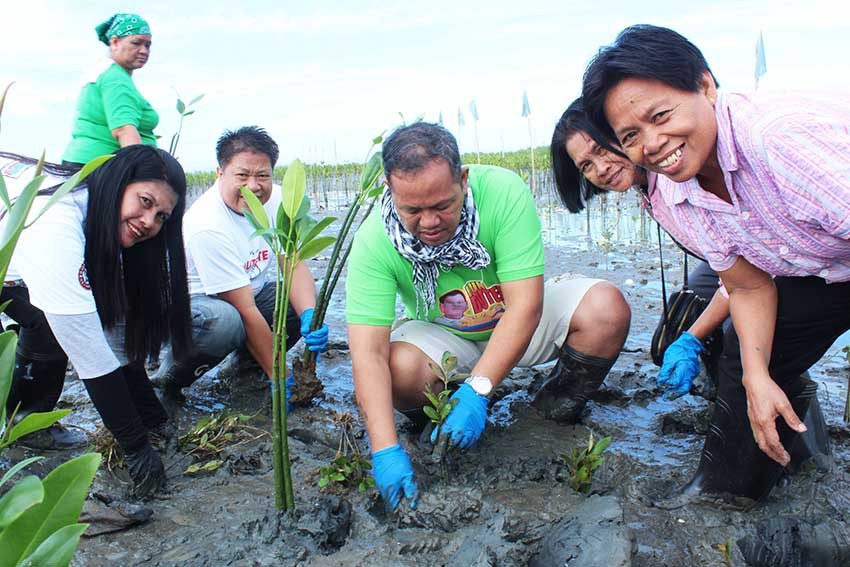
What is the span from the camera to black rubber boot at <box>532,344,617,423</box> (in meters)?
2.76

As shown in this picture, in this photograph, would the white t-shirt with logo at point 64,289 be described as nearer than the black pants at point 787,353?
No

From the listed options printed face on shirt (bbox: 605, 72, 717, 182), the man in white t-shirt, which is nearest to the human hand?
printed face on shirt (bbox: 605, 72, 717, 182)

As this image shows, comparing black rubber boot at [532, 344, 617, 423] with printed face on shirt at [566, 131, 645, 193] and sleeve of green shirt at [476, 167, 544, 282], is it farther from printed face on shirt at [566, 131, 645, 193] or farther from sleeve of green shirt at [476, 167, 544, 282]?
printed face on shirt at [566, 131, 645, 193]

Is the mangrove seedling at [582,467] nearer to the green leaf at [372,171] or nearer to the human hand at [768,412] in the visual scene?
the human hand at [768,412]

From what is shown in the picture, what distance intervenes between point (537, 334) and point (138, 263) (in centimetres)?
158

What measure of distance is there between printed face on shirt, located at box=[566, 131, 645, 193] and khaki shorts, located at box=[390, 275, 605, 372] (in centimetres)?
47

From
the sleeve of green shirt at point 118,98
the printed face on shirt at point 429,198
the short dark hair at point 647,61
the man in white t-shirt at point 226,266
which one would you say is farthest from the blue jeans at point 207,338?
the short dark hair at point 647,61

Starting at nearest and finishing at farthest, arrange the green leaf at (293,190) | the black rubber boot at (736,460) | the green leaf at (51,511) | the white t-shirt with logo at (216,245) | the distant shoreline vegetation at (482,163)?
1. the green leaf at (51,511)
2. the green leaf at (293,190)
3. the black rubber boot at (736,460)
4. the white t-shirt with logo at (216,245)
5. the distant shoreline vegetation at (482,163)

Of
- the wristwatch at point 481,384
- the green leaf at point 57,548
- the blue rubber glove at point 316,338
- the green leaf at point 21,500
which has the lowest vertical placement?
the wristwatch at point 481,384

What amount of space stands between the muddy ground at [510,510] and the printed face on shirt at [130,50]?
7.05 ft

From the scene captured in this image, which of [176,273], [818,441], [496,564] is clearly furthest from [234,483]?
[818,441]

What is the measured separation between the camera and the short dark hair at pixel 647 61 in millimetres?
1651

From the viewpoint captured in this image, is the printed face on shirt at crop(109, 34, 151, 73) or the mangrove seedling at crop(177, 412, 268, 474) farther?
the printed face on shirt at crop(109, 34, 151, 73)

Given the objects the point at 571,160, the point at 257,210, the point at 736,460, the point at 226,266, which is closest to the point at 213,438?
the point at 226,266
